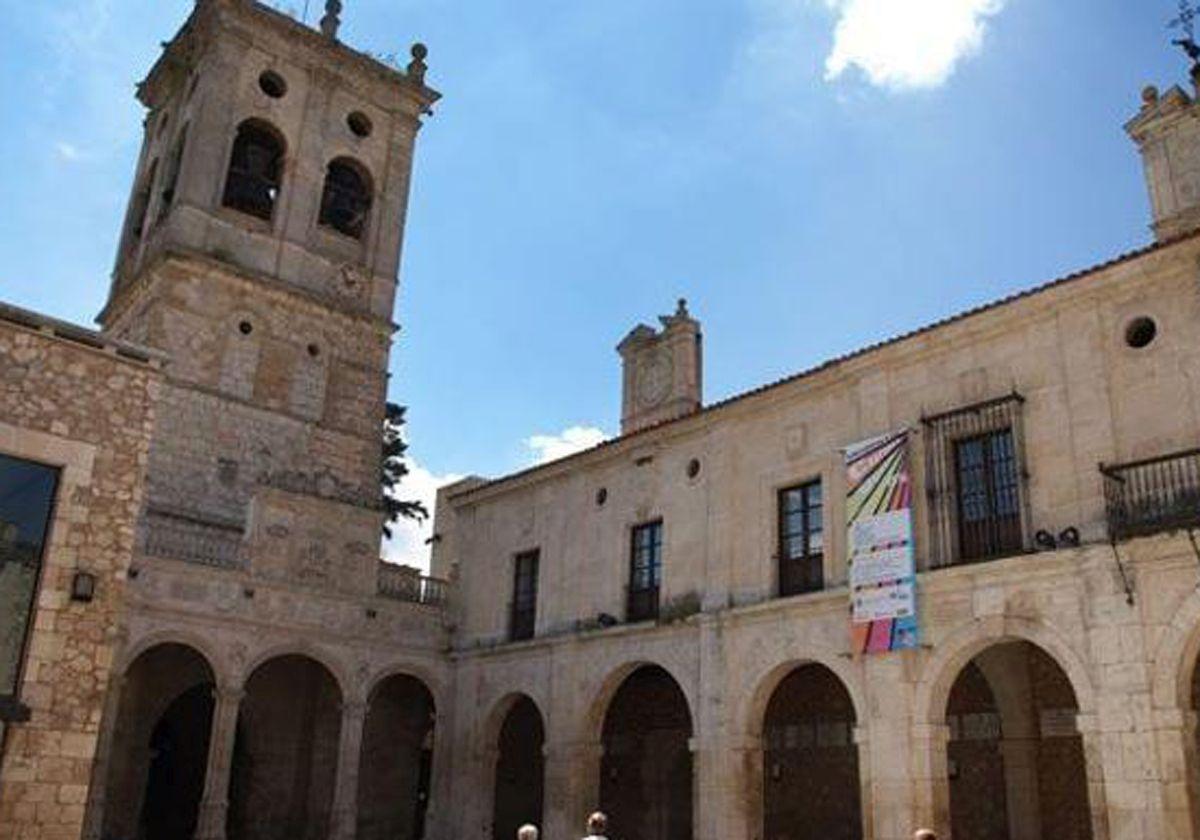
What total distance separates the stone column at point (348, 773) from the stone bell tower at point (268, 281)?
7.92 feet

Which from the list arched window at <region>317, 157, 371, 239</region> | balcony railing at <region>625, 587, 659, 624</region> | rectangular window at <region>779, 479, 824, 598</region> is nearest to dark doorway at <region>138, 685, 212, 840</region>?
balcony railing at <region>625, 587, 659, 624</region>

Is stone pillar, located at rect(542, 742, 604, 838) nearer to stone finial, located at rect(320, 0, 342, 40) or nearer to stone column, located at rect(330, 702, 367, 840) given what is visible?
stone column, located at rect(330, 702, 367, 840)

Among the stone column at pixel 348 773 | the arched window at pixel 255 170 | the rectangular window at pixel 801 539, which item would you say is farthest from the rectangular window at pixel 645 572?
the arched window at pixel 255 170

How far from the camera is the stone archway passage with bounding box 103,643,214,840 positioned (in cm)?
1964

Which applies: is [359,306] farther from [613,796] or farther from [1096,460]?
[1096,460]

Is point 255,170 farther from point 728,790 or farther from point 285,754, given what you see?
point 728,790

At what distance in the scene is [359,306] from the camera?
26016 millimetres

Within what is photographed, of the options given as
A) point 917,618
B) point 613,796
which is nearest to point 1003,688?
point 917,618

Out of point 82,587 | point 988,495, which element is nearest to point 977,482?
point 988,495

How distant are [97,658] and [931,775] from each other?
9981 mm

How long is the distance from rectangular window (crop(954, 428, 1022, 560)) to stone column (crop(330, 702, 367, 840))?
1147cm

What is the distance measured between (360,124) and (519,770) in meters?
15.9

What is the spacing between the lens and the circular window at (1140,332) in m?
13.7

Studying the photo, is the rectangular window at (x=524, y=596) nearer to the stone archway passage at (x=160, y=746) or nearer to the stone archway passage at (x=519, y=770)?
the stone archway passage at (x=519, y=770)
